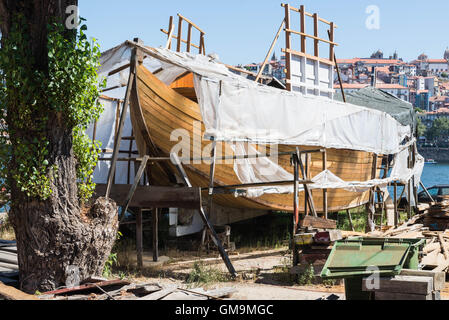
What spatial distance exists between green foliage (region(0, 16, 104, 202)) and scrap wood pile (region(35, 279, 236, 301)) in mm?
1333

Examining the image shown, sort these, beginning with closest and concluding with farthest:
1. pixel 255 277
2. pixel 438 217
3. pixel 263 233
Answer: pixel 255 277 < pixel 438 217 < pixel 263 233

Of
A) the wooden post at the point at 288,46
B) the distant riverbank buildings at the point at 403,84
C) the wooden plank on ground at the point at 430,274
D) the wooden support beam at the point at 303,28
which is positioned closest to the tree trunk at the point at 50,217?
the wooden plank on ground at the point at 430,274

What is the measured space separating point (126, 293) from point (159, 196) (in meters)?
2.82

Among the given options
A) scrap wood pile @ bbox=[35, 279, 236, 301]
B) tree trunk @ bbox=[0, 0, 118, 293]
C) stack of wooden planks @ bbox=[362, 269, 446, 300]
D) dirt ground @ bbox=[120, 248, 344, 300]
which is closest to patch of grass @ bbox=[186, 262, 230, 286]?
dirt ground @ bbox=[120, 248, 344, 300]

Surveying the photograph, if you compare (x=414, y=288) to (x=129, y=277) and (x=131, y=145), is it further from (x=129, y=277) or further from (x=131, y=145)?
(x=131, y=145)

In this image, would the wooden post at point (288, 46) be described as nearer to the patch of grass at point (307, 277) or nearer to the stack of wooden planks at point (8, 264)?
the patch of grass at point (307, 277)

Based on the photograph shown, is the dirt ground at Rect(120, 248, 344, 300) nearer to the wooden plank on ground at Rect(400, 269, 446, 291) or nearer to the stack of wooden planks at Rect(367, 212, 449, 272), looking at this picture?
the wooden plank on ground at Rect(400, 269, 446, 291)

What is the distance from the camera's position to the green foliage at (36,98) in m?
6.83

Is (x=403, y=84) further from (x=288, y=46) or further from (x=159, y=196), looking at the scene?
(x=159, y=196)

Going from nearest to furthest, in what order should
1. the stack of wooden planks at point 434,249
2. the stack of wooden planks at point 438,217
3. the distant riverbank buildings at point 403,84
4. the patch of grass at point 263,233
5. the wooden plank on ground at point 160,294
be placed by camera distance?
the wooden plank on ground at point 160,294
the stack of wooden planks at point 434,249
the patch of grass at point 263,233
the stack of wooden planks at point 438,217
the distant riverbank buildings at point 403,84

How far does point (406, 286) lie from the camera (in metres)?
5.36

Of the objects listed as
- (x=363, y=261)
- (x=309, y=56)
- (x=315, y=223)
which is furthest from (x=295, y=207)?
(x=309, y=56)

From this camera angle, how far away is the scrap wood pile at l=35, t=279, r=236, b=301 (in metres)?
6.22

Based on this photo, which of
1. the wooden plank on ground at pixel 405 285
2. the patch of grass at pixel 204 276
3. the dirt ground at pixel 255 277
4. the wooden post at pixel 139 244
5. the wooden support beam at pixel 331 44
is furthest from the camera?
the wooden support beam at pixel 331 44
